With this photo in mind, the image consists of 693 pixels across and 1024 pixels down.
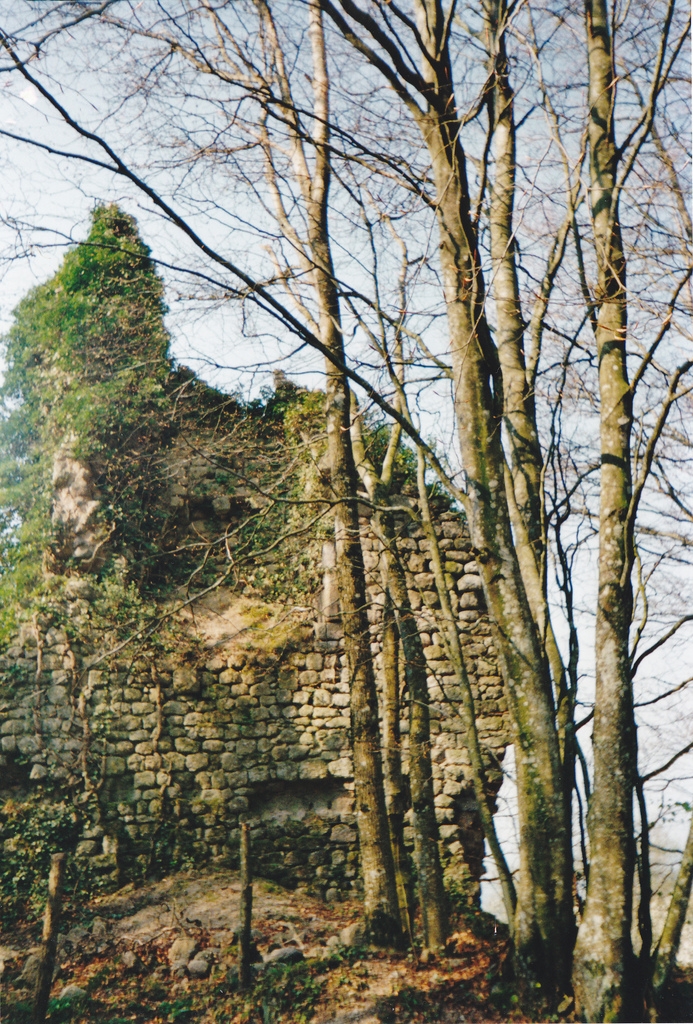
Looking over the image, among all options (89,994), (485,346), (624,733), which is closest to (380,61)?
(485,346)

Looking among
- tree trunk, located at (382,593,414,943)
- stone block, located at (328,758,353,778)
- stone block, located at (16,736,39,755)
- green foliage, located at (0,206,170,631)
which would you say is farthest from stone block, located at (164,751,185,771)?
green foliage, located at (0,206,170,631)

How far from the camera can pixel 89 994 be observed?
15.1 feet

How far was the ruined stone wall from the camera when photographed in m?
6.98

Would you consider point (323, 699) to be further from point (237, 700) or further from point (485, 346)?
point (485, 346)

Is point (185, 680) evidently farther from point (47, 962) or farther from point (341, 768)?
point (47, 962)

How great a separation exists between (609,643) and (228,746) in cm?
508

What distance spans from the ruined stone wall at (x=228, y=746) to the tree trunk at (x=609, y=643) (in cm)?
336

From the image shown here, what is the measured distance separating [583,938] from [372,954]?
7.01 ft

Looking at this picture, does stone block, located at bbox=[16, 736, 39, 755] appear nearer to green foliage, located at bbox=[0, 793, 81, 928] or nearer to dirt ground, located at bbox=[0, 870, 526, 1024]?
green foliage, located at bbox=[0, 793, 81, 928]

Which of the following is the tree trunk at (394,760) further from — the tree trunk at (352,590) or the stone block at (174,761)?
the stone block at (174,761)

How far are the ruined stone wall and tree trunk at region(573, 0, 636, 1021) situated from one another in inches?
132

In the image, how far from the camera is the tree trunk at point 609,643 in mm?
3227

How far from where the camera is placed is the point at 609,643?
3.58 m

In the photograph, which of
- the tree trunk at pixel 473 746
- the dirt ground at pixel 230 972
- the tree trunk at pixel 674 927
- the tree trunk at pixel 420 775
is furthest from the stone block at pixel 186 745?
the tree trunk at pixel 674 927
